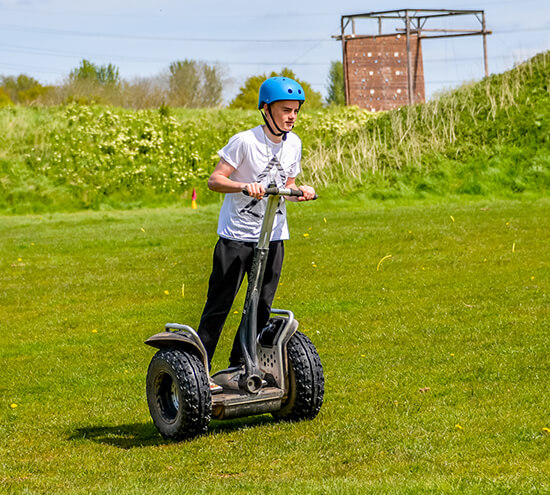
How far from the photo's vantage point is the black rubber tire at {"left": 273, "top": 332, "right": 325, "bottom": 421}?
6.09 m

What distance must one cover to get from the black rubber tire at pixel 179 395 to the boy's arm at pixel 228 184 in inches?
45.7

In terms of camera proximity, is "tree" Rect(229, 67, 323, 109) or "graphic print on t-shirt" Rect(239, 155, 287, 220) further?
"tree" Rect(229, 67, 323, 109)

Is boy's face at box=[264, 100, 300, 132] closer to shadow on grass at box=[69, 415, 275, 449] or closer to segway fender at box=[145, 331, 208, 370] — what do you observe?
segway fender at box=[145, 331, 208, 370]

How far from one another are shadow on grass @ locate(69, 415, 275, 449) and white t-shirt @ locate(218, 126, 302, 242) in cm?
135

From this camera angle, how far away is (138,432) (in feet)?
21.0

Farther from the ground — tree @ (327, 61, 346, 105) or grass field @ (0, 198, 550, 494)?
tree @ (327, 61, 346, 105)

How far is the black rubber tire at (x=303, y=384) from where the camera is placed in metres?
6.09

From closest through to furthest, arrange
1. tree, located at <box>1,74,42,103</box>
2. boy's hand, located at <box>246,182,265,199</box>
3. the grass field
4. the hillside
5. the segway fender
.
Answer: the grass field < boy's hand, located at <box>246,182,265,199</box> < the segway fender < the hillside < tree, located at <box>1,74,42,103</box>

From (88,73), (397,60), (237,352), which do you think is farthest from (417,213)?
(88,73)

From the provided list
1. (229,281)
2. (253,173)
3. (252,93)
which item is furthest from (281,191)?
(252,93)

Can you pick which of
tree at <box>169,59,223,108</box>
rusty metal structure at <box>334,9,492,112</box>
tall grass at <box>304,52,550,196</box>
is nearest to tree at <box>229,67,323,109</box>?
tree at <box>169,59,223,108</box>

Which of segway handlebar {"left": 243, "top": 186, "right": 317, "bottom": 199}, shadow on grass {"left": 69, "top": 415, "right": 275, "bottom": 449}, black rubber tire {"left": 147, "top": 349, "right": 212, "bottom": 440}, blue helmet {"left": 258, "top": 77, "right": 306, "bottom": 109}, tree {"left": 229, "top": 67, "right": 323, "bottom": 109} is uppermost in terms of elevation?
tree {"left": 229, "top": 67, "right": 323, "bottom": 109}

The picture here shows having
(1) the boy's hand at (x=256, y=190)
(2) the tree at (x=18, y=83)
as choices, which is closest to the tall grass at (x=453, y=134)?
(1) the boy's hand at (x=256, y=190)

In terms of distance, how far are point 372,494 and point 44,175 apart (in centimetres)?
3045
